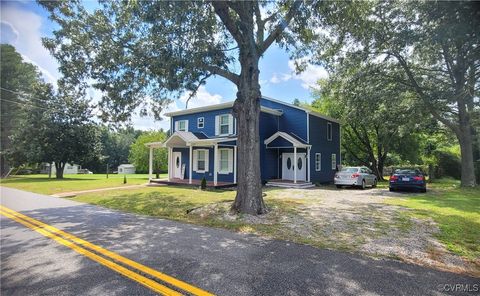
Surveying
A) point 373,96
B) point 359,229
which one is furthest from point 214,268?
point 373,96

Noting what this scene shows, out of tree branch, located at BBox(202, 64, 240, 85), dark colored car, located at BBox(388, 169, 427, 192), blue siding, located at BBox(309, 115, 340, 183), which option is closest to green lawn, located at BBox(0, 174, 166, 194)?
tree branch, located at BBox(202, 64, 240, 85)

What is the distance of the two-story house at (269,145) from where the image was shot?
782 inches

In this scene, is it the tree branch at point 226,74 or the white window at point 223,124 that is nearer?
the tree branch at point 226,74

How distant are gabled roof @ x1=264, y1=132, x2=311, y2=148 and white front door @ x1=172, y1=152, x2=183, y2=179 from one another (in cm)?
762

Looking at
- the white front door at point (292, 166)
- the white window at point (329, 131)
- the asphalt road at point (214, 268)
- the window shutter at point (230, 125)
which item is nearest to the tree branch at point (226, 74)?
the asphalt road at point (214, 268)

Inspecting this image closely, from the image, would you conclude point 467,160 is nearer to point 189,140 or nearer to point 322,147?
point 322,147

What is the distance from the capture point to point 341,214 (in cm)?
894

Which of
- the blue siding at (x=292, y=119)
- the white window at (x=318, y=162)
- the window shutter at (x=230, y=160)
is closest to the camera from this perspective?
the window shutter at (x=230, y=160)

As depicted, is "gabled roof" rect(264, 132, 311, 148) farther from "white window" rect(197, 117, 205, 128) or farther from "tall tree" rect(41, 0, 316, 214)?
"tall tree" rect(41, 0, 316, 214)

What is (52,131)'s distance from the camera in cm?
2980

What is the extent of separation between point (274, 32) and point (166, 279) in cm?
854

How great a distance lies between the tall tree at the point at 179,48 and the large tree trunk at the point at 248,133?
0.10 ft

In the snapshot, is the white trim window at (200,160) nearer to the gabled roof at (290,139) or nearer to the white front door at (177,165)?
the white front door at (177,165)
